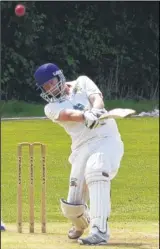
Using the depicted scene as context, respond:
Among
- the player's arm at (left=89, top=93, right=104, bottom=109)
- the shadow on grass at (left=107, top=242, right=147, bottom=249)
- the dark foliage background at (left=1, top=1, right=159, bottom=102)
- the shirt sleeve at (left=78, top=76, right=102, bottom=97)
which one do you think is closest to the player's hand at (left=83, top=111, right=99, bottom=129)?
the player's arm at (left=89, top=93, right=104, bottom=109)

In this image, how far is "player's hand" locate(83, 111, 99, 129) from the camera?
6168mm

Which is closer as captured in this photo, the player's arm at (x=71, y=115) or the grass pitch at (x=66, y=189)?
the player's arm at (x=71, y=115)

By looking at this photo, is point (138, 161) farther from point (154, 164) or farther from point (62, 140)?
point (62, 140)

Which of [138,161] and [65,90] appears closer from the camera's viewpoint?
[65,90]

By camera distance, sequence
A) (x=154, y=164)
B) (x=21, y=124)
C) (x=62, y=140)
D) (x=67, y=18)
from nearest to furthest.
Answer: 1. (x=154, y=164)
2. (x=62, y=140)
3. (x=21, y=124)
4. (x=67, y=18)

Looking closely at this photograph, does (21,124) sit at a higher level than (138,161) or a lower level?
lower

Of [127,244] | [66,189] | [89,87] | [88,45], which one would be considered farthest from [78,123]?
[88,45]

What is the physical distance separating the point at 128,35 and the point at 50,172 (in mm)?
17881

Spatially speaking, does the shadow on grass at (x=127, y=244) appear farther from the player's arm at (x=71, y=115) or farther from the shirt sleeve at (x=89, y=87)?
the shirt sleeve at (x=89, y=87)

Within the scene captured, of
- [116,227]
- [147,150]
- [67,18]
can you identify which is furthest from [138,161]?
[67,18]

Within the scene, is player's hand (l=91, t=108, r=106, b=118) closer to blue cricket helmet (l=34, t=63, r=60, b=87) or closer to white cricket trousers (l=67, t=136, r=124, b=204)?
white cricket trousers (l=67, t=136, r=124, b=204)

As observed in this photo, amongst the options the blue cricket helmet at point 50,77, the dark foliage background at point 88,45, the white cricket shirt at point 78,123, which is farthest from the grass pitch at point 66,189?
the dark foliage background at point 88,45

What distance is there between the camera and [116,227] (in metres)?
7.49

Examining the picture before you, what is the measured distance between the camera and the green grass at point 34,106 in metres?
25.0
